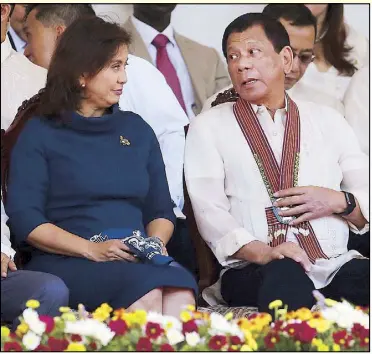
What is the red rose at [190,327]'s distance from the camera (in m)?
3.13

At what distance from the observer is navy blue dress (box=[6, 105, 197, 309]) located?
357 centimetres

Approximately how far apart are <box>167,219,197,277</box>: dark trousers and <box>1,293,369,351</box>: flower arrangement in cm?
77

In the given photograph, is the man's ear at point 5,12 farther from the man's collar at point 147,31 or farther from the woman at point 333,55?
the woman at point 333,55

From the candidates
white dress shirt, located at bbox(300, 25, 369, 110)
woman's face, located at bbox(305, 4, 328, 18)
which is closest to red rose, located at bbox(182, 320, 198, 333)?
white dress shirt, located at bbox(300, 25, 369, 110)

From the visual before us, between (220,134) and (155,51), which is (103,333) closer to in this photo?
(220,134)

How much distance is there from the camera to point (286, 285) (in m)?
3.65

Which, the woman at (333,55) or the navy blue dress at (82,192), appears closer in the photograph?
the navy blue dress at (82,192)

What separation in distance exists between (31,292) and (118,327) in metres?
0.45

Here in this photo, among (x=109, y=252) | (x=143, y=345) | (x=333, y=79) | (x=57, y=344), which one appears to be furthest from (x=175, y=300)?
(x=333, y=79)

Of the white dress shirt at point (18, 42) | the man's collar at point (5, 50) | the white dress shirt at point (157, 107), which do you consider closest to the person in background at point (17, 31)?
the white dress shirt at point (18, 42)

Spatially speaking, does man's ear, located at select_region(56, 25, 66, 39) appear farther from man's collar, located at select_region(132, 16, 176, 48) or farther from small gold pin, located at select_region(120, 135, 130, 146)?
small gold pin, located at select_region(120, 135, 130, 146)

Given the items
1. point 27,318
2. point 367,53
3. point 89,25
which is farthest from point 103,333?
point 367,53

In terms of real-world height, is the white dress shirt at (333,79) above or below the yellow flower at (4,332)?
above

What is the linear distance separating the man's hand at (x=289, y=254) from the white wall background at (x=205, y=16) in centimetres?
98
